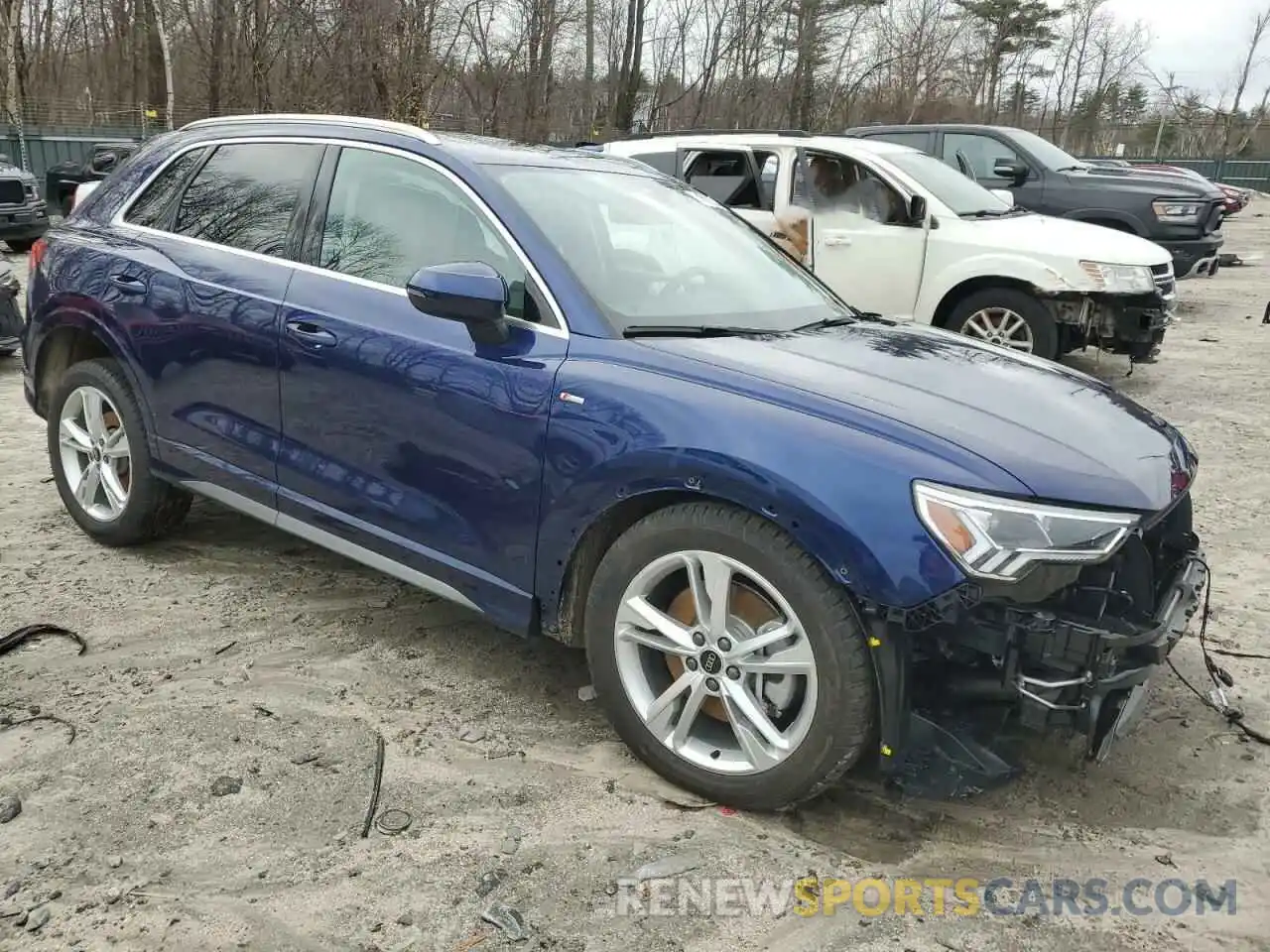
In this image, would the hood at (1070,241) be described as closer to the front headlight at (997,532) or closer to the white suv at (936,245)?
the white suv at (936,245)

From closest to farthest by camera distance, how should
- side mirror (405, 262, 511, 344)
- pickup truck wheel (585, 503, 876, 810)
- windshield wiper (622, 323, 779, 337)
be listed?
pickup truck wheel (585, 503, 876, 810), side mirror (405, 262, 511, 344), windshield wiper (622, 323, 779, 337)

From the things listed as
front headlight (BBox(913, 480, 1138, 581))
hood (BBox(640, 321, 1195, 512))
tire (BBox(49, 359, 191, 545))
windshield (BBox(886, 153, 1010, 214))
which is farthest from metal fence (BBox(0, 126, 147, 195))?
front headlight (BBox(913, 480, 1138, 581))

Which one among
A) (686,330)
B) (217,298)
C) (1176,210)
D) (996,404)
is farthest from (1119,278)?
(217,298)

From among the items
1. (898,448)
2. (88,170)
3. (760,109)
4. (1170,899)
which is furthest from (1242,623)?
(760,109)

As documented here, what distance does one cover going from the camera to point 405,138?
341cm

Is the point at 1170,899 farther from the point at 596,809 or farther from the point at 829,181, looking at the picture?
the point at 829,181

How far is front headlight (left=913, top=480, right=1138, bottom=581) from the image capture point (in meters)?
2.28

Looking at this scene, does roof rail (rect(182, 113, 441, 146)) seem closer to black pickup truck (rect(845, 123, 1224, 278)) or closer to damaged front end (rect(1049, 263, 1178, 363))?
damaged front end (rect(1049, 263, 1178, 363))

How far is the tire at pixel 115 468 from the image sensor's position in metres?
4.07

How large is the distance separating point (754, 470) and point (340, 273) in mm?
1724

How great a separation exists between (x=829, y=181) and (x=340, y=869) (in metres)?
6.85

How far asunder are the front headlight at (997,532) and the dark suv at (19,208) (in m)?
14.2

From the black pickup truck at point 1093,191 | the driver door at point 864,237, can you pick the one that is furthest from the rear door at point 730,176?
the black pickup truck at point 1093,191

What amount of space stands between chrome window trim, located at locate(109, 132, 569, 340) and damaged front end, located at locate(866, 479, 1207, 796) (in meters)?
1.30
